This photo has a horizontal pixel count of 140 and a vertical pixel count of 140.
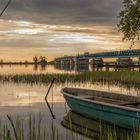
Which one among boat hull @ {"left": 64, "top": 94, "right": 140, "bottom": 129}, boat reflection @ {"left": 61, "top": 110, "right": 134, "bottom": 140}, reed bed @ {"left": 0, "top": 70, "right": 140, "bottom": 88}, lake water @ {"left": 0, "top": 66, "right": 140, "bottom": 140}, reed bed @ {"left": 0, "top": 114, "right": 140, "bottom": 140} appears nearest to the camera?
reed bed @ {"left": 0, "top": 114, "right": 140, "bottom": 140}

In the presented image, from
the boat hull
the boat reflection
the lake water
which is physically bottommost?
the boat reflection

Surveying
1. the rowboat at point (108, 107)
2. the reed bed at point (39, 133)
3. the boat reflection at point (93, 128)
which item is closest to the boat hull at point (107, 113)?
the rowboat at point (108, 107)

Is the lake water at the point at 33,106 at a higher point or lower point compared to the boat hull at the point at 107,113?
lower

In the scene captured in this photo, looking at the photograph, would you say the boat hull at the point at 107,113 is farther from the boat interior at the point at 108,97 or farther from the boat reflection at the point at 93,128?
the boat interior at the point at 108,97

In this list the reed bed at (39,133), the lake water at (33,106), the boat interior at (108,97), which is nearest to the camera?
the reed bed at (39,133)

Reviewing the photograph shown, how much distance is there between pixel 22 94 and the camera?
25.3m

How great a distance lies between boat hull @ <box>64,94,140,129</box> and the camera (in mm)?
12520

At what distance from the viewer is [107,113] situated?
14016mm

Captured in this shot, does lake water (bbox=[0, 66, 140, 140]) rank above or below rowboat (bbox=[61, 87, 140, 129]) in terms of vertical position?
below

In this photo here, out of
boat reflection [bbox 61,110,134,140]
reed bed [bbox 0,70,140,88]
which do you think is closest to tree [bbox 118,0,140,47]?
reed bed [bbox 0,70,140,88]

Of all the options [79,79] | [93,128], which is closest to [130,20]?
[79,79]

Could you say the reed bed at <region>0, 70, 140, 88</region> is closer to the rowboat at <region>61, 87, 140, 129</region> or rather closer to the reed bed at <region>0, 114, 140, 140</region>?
the rowboat at <region>61, 87, 140, 129</region>

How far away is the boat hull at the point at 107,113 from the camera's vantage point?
1252 cm

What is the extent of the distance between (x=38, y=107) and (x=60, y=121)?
151 inches
